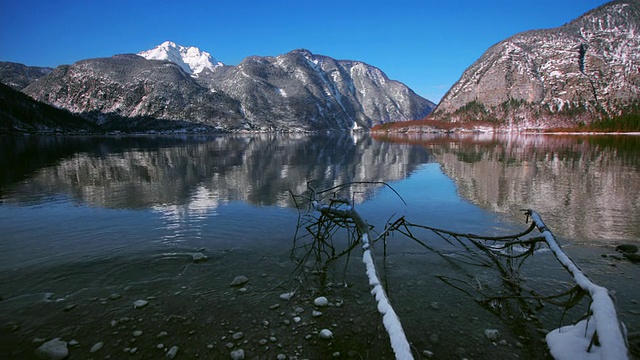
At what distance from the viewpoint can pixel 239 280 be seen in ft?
32.3

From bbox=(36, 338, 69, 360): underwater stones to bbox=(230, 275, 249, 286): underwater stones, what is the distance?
4068 mm

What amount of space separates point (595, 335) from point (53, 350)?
976 centimetres

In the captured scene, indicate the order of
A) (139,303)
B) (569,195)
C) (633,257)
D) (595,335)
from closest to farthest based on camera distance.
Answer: (595,335), (139,303), (633,257), (569,195)

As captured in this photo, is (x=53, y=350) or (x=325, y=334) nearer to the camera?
(x=53, y=350)

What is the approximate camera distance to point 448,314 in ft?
26.6

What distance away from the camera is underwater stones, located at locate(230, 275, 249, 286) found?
31.9 feet

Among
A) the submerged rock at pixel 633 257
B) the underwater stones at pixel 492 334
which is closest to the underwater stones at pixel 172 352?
the underwater stones at pixel 492 334

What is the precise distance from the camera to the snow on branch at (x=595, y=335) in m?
3.58

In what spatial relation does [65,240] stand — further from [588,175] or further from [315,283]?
[588,175]

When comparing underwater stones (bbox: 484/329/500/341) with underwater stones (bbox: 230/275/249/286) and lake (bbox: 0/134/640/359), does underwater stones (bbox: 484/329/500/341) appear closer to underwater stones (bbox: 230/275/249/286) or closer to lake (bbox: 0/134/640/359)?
lake (bbox: 0/134/640/359)

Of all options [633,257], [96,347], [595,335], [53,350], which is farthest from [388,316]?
[633,257]

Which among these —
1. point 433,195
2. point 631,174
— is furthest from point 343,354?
point 631,174

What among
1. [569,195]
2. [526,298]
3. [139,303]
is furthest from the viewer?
[569,195]

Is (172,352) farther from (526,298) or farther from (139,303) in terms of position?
(526,298)
